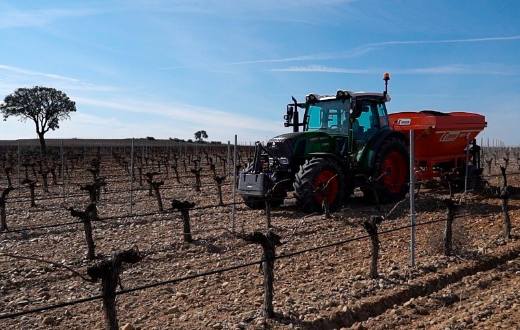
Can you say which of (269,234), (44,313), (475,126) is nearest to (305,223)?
(269,234)

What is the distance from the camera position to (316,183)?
9.21m

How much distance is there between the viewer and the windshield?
33.7 ft

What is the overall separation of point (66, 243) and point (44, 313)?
3.36m

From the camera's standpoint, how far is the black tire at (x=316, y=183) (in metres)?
9.04

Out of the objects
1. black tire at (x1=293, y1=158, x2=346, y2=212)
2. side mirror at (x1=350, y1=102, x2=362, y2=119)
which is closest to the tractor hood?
black tire at (x1=293, y1=158, x2=346, y2=212)

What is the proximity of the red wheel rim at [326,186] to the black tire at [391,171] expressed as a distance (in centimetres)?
91

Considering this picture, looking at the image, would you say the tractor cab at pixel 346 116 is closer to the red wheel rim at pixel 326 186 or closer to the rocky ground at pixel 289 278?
the red wheel rim at pixel 326 186

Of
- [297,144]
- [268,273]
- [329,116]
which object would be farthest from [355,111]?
[268,273]

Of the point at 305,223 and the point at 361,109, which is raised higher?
the point at 361,109

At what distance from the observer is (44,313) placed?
16.0ft

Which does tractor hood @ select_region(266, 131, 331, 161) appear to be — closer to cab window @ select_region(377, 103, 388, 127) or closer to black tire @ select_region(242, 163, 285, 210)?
black tire @ select_region(242, 163, 285, 210)

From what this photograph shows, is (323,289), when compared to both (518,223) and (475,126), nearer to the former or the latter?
(518,223)

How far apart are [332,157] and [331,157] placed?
2cm

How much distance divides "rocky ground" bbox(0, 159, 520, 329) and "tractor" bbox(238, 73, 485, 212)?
0.54 meters
